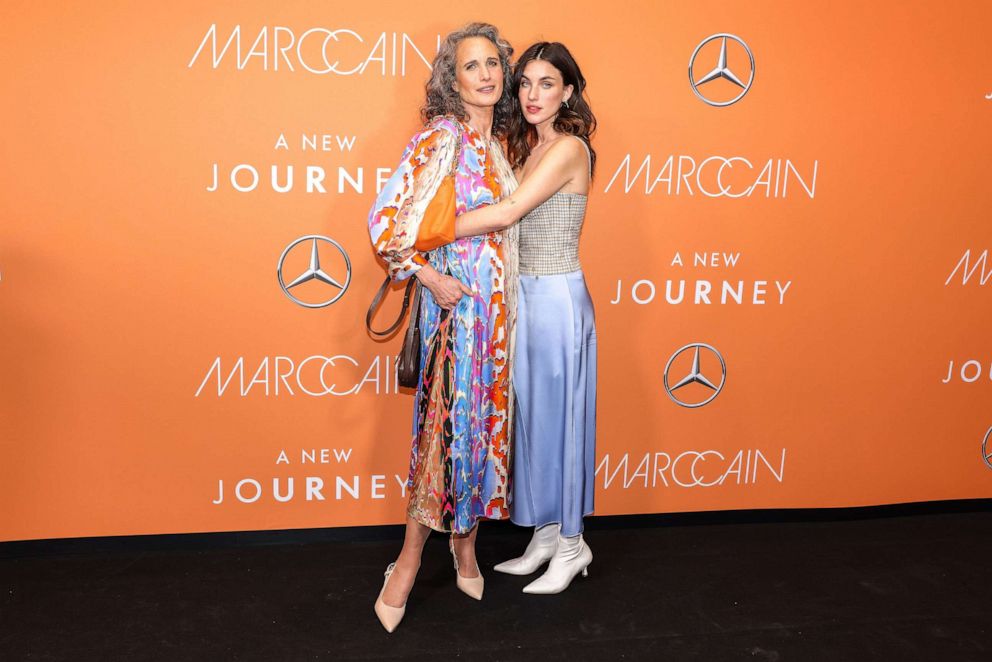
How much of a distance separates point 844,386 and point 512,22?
73.3 inches

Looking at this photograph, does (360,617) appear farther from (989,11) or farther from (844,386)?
(989,11)

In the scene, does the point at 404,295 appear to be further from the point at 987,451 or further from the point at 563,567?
the point at 987,451

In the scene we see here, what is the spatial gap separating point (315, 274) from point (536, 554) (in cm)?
122

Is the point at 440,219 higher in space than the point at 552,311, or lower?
higher

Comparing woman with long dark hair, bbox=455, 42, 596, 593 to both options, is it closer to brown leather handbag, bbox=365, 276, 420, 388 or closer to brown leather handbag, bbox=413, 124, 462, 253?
brown leather handbag, bbox=413, 124, 462, 253

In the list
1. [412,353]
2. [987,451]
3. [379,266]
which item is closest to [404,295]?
[379,266]

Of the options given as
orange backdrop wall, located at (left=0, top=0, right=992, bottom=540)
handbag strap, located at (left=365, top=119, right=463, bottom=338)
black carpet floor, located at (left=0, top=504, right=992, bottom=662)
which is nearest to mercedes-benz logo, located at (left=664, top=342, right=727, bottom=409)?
orange backdrop wall, located at (left=0, top=0, right=992, bottom=540)

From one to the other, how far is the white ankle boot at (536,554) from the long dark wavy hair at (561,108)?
1.25 meters

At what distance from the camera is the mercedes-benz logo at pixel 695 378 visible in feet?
10.7

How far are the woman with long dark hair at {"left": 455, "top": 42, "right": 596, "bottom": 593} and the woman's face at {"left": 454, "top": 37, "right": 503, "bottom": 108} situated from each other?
0.51ft

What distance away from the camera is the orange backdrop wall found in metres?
2.79

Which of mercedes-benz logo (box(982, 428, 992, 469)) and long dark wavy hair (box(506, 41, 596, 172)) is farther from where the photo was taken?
mercedes-benz logo (box(982, 428, 992, 469))

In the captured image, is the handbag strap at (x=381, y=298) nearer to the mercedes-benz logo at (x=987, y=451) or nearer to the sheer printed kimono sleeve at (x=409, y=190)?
the sheer printed kimono sleeve at (x=409, y=190)

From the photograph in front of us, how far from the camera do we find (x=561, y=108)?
273 centimetres
